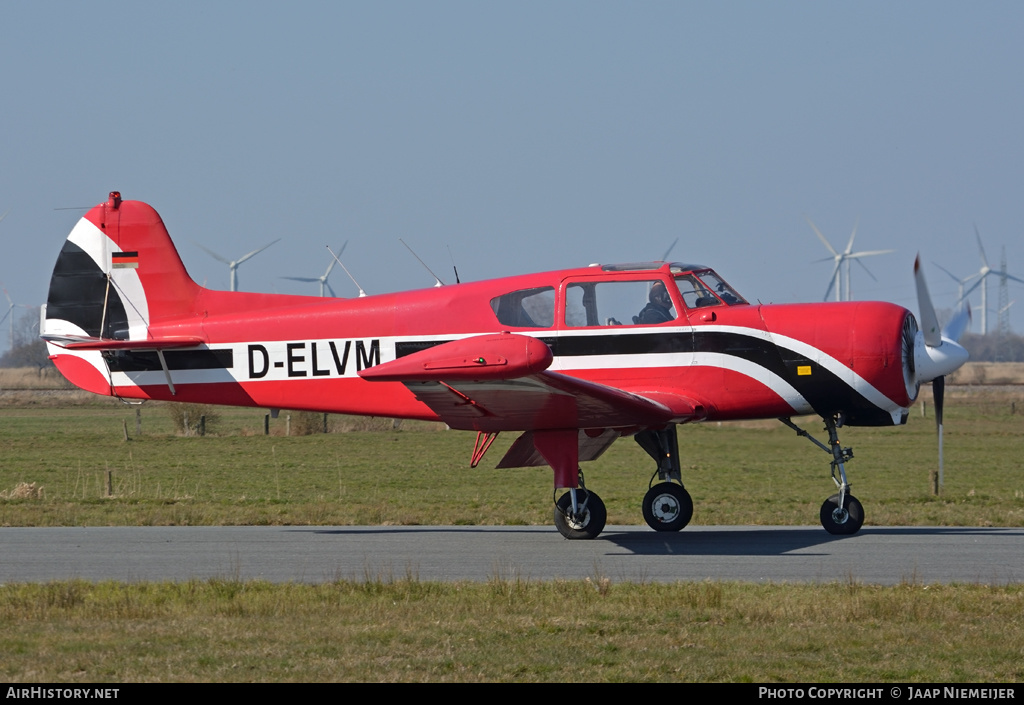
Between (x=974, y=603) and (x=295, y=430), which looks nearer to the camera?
(x=974, y=603)

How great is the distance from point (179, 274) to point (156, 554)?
14.7 feet

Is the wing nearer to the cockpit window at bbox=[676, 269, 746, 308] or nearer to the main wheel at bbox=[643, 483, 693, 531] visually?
the cockpit window at bbox=[676, 269, 746, 308]

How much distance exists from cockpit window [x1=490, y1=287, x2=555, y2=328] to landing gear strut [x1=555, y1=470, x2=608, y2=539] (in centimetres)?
208

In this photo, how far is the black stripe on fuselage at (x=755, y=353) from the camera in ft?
44.0

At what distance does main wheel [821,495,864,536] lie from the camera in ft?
46.4

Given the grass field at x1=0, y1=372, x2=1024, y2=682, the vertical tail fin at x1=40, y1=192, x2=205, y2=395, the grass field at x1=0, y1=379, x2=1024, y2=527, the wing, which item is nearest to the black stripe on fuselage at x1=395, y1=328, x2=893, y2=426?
the wing

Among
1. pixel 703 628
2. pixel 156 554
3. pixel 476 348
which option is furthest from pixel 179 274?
pixel 703 628

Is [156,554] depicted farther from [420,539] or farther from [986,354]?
[986,354]

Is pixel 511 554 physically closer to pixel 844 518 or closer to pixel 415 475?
pixel 844 518

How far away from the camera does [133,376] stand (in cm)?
1548

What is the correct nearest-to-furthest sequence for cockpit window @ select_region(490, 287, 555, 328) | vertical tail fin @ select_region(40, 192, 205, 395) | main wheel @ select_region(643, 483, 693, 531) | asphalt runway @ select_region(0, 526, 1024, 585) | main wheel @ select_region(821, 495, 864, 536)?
asphalt runway @ select_region(0, 526, 1024, 585) < cockpit window @ select_region(490, 287, 555, 328) < main wheel @ select_region(821, 495, 864, 536) < main wheel @ select_region(643, 483, 693, 531) < vertical tail fin @ select_region(40, 192, 205, 395)

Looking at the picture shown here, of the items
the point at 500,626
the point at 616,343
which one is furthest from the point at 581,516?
the point at 500,626

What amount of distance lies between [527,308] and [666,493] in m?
3.08

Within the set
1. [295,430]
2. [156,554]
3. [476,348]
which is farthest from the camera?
[295,430]
